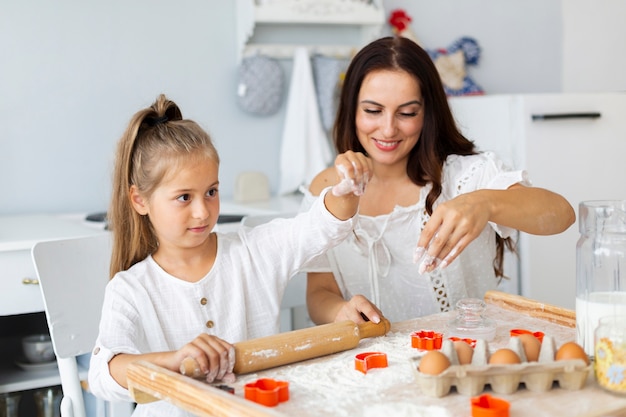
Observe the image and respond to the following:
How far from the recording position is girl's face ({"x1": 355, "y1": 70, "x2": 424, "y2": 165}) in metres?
1.76

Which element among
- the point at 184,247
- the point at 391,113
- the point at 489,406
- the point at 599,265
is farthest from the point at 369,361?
the point at 391,113

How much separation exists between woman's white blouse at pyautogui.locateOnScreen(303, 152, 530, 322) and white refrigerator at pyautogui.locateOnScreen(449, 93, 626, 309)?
3.63ft

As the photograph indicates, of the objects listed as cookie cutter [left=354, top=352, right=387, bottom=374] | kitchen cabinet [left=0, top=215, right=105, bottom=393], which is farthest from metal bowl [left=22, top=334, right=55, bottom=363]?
cookie cutter [left=354, top=352, right=387, bottom=374]

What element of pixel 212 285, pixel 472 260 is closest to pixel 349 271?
pixel 472 260

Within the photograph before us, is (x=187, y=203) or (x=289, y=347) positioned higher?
(x=187, y=203)

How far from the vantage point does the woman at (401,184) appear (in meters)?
1.77

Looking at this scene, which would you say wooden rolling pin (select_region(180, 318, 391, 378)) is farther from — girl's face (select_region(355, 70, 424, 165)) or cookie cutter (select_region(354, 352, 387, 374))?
girl's face (select_region(355, 70, 424, 165))

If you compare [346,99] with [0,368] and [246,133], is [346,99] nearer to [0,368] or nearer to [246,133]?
[246,133]

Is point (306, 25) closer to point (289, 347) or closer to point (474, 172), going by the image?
point (474, 172)

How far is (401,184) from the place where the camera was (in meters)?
1.85

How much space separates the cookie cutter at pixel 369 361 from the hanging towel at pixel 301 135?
Answer: 1.71m

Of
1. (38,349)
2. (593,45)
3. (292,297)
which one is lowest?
(38,349)

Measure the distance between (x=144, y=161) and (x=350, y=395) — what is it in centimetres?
62

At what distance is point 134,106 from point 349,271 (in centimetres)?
114
